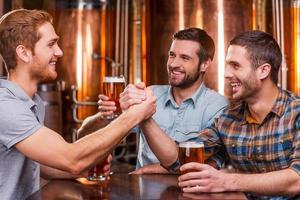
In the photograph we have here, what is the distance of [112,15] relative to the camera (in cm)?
640

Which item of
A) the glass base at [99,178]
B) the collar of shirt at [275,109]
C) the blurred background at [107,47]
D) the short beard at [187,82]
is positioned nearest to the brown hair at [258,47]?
the collar of shirt at [275,109]

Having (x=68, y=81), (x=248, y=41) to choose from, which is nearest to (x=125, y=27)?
(x=68, y=81)

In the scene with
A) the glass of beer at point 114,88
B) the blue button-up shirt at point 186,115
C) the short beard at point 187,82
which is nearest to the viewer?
the glass of beer at point 114,88

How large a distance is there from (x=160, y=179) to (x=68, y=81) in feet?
13.6

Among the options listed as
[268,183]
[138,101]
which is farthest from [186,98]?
[268,183]

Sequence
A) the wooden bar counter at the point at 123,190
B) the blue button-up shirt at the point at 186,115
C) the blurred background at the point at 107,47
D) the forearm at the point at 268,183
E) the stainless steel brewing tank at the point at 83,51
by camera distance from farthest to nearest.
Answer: the stainless steel brewing tank at the point at 83,51, the blurred background at the point at 107,47, the blue button-up shirt at the point at 186,115, the forearm at the point at 268,183, the wooden bar counter at the point at 123,190

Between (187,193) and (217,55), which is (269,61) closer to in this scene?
(187,193)

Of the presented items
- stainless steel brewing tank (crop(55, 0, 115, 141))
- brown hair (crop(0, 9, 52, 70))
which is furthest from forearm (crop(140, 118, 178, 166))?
stainless steel brewing tank (crop(55, 0, 115, 141))

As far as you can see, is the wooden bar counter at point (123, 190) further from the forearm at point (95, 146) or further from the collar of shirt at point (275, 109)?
the collar of shirt at point (275, 109)

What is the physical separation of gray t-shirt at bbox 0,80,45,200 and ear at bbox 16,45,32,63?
12cm

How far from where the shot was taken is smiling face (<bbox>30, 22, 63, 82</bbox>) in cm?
234

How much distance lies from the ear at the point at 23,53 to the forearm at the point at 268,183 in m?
0.96

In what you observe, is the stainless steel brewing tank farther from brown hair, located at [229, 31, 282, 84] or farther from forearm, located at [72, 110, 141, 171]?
forearm, located at [72, 110, 141, 171]

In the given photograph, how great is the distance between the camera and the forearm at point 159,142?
2436mm
